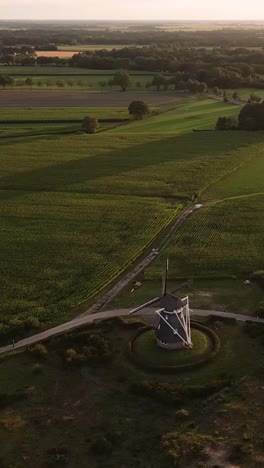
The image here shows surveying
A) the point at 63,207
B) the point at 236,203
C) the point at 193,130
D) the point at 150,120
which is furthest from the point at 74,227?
the point at 150,120

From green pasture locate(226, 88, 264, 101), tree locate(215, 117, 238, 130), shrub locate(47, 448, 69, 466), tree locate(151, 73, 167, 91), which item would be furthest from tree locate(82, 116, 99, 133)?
shrub locate(47, 448, 69, 466)

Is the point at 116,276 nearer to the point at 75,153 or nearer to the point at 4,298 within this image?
the point at 4,298

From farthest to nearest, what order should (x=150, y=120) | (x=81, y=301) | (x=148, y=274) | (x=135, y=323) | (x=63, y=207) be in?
1. (x=150, y=120)
2. (x=63, y=207)
3. (x=148, y=274)
4. (x=81, y=301)
5. (x=135, y=323)

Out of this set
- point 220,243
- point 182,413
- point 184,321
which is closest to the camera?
point 182,413

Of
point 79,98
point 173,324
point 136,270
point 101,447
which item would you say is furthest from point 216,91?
point 101,447

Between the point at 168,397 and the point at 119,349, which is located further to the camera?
the point at 119,349

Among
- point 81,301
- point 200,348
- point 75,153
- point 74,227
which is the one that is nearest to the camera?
point 200,348

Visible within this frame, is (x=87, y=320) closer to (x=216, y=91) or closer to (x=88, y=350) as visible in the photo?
(x=88, y=350)
